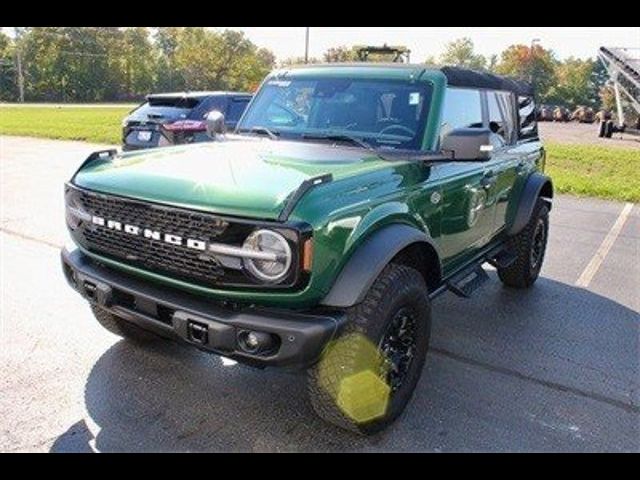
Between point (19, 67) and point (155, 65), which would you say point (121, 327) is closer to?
point (19, 67)

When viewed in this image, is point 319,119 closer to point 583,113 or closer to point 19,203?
point 19,203

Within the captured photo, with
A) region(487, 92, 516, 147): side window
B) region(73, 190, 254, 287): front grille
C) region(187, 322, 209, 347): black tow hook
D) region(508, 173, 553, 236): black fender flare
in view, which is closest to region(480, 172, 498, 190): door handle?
region(487, 92, 516, 147): side window

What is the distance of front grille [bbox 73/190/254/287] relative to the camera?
2.62m

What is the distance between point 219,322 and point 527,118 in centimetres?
414

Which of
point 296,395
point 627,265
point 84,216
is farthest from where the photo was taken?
point 627,265

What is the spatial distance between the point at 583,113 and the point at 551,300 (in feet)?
140

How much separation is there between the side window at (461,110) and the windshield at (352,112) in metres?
0.17

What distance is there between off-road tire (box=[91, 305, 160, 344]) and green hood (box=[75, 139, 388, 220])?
915 millimetres

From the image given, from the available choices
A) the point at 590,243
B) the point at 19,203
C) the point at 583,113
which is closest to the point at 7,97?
the point at 583,113

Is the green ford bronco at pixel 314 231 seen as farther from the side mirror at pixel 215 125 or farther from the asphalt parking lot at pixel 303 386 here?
→ the asphalt parking lot at pixel 303 386

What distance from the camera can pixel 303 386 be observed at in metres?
3.53

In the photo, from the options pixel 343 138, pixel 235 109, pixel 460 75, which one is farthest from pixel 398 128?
pixel 235 109

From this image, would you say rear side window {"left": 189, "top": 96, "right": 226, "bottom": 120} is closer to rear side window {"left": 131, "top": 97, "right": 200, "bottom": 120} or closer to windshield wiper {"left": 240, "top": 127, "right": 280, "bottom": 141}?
rear side window {"left": 131, "top": 97, "right": 200, "bottom": 120}

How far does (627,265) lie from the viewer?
21.4 ft
